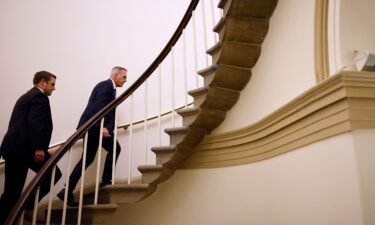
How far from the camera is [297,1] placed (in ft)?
8.56

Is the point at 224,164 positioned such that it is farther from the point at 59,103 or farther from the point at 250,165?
the point at 59,103

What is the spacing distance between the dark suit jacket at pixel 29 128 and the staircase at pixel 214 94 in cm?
61

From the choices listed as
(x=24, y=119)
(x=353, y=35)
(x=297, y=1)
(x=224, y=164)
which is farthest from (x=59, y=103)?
(x=353, y=35)

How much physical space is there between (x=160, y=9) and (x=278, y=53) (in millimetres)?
2494

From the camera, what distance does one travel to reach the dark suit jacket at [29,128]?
2.76 m

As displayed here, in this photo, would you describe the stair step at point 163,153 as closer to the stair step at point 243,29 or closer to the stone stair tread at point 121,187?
the stone stair tread at point 121,187

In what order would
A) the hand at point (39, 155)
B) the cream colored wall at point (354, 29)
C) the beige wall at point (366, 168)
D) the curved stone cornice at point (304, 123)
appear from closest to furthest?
the beige wall at point (366, 168) → the curved stone cornice at point (304, 123) → the cream colored wall at point (354, 29) → the hand at point (39, 155)

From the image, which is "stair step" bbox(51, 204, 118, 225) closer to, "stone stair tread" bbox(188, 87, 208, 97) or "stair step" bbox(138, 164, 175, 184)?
"stair step" bbox(138, 164, 175, 184)

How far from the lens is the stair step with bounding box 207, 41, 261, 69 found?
2.82 m

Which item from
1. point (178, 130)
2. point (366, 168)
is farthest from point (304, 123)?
point (178, 130)

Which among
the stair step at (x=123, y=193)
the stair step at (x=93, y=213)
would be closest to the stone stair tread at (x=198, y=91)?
the stair step at (x=123, y=193)

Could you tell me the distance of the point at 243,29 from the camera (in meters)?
2.74

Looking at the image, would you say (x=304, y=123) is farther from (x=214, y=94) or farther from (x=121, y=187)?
(x=121, y=187)

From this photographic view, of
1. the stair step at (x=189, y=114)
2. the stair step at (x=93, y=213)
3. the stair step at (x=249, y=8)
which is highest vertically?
the stair step at (x=249, y=8)
